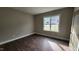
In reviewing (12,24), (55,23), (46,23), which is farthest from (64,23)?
(12,24)

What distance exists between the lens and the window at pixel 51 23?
465cm

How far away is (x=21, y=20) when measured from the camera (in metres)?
4.51

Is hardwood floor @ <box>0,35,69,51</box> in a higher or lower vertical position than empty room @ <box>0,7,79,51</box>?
lower

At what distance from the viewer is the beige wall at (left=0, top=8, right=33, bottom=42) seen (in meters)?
3.37

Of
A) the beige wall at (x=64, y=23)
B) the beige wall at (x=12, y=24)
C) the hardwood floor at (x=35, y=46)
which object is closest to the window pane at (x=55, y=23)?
the beige wall at (x=64, y=23)

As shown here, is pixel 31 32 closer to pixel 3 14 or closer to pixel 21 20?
pixel 21 20

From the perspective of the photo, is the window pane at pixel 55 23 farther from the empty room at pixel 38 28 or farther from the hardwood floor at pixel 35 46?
the hardwood floor at pixel 35 46

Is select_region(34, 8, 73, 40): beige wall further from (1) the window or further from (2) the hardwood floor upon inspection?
(2) the hardwood floor

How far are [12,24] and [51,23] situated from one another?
2758 millimetres

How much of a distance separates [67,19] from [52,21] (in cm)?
114

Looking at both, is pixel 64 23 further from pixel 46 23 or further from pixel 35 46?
pixel 35 46

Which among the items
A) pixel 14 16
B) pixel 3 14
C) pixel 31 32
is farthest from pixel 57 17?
pixel 3 14

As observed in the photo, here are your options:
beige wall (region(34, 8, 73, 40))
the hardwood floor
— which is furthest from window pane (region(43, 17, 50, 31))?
the hardwood floor

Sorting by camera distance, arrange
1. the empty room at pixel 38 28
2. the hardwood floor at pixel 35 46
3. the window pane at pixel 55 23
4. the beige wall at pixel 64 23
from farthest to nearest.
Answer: the window pane at pixel 55 23 < the beige wall at pixel 64 23 < the empty room at pixel 38 28 < the hardwood floor at pixel 35 46
